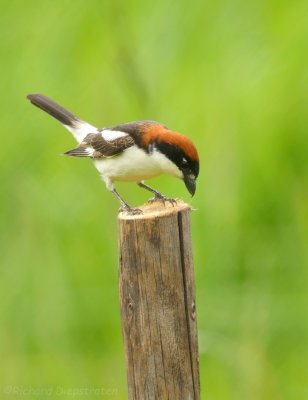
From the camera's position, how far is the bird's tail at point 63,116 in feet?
18.0

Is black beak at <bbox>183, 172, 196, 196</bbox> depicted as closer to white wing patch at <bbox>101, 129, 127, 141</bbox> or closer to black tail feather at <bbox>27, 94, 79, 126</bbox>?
white wing patch at <bbox>101, 129, 127, 141</bbox>

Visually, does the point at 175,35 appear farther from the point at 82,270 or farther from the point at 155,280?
the point at 155,280

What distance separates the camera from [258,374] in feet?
16.8

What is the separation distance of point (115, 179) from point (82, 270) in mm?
719

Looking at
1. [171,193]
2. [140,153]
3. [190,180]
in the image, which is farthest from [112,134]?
[190,180]

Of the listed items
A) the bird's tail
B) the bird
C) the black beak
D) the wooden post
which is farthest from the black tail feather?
the wooden post

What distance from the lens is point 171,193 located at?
5.15m

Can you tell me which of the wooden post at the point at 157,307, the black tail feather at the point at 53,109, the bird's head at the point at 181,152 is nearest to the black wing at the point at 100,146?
the bird's head at the point at 181,152

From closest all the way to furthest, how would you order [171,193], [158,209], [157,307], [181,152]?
1. [157,307]
2. [158,209]
3. [181,152]
4. [171,193]

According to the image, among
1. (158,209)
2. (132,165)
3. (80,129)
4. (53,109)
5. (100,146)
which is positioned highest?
(53,109)

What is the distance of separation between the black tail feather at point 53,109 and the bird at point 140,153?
1.08ft

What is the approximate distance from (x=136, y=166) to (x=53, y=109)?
40.3 inches

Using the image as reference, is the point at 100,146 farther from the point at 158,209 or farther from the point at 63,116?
the point at 158,209

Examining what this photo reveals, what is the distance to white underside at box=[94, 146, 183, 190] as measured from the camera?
14.9ft
